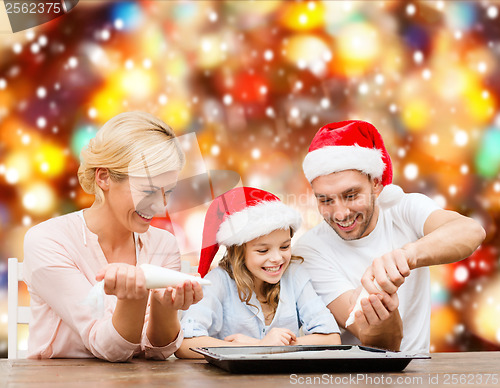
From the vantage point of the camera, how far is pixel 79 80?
2.44m

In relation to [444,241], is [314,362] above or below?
below

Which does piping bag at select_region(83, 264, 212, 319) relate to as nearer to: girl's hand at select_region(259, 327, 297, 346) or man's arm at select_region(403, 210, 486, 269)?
girl's hand at select_region(259, 327, 297, 346)

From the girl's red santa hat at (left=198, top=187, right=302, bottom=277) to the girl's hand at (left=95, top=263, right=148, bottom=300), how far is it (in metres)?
0.52

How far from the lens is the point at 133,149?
3.87ft

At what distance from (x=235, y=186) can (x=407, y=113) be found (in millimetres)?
1238

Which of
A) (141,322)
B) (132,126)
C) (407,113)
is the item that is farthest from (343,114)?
(141,322)

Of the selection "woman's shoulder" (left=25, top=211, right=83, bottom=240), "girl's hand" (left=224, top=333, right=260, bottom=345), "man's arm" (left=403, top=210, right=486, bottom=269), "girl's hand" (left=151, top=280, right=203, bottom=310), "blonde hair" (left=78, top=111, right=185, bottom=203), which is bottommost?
"girl's hand" (left=224, top=333, right=260, bottom=345)

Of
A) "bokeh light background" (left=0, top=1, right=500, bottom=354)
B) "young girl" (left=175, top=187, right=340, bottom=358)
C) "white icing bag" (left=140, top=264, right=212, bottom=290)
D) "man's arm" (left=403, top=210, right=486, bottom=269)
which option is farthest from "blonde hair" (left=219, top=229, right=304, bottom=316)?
"bokeh light background" (left=0, top=1, right=500, bottom=354)

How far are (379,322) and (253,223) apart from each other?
1.39ft

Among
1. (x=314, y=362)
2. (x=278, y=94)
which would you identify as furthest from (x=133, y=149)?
(x=278, y=94)

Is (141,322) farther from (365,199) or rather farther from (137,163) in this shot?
(365,199)

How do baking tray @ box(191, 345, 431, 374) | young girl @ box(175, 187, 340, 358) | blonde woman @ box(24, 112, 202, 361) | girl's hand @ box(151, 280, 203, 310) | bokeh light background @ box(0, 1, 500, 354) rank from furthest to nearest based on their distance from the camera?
bokeh light background @ box(0, 1, 500, 354) < young girl @ box(175, 187, 340, 358) < blonde woman @ box(24, 112, 202, 361) < girl's hand @ box(151, 280, 203, 310) < baking tray @ box(191, 345, 431, 374)

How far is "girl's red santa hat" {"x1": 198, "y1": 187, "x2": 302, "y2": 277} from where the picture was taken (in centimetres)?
141

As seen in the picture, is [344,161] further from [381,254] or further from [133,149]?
[133,149]
